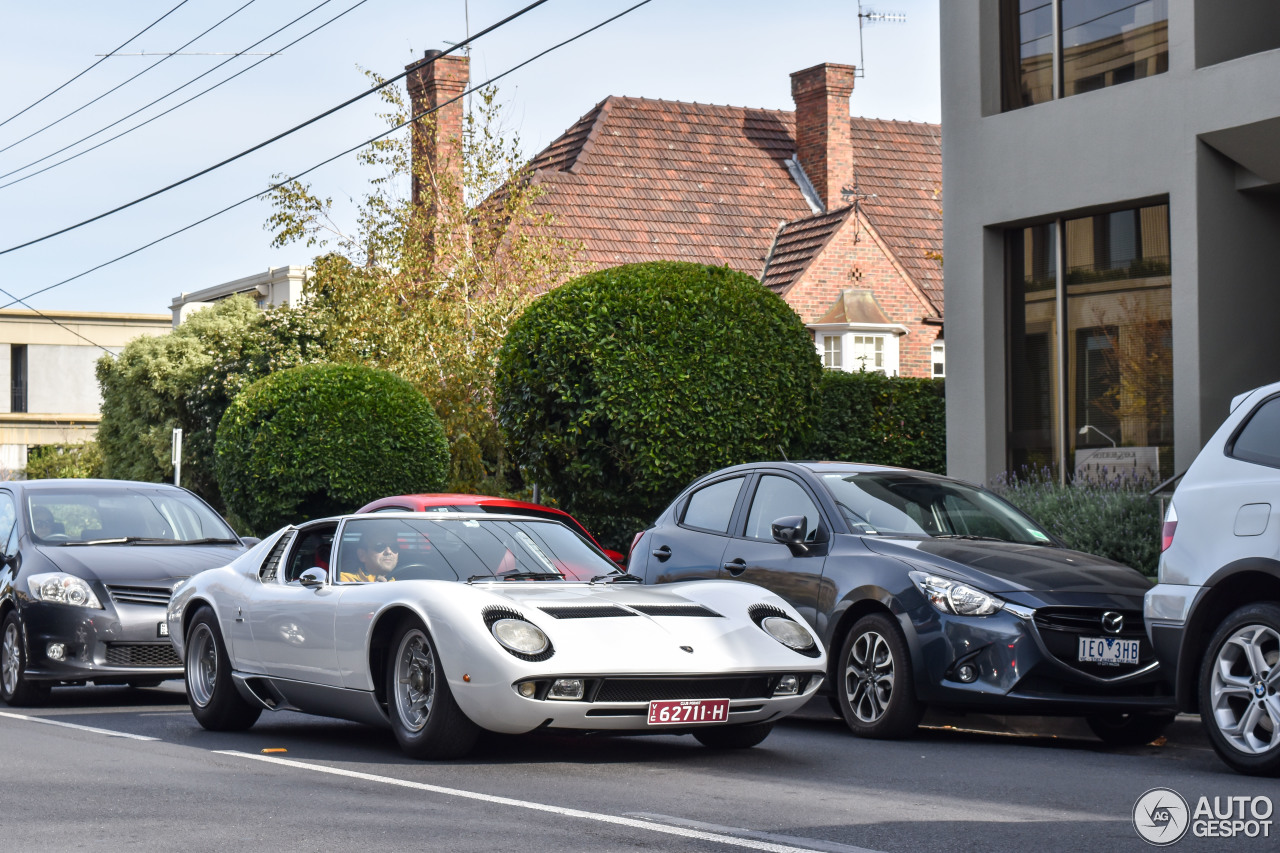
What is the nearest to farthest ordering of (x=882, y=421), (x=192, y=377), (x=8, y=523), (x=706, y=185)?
(x=8, y=523)
(x=882, y=421)
(x=192, y=377)
(x=706, y=185)

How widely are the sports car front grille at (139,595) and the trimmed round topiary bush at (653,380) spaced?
250 inches

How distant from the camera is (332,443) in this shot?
2194 centimetres

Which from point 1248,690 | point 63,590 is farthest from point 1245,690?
point 63,590

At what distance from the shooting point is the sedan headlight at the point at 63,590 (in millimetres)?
11812

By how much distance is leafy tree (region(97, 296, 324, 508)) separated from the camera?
33.0 metres

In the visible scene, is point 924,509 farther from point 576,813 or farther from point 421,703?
point 576,813

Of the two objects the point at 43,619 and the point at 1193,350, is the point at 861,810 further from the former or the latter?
the point at 1193,350

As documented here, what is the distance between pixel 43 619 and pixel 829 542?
5685 millimetres

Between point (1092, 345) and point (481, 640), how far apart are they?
29.9ft

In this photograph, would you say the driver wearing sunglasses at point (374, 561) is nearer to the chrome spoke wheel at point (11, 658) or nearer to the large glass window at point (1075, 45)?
the chrome spoke wheel at point (11, 658)

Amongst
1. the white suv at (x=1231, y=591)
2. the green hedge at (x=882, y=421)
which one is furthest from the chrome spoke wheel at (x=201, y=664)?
the green hedge at (x=882, y=421)

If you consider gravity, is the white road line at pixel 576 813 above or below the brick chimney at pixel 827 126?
below

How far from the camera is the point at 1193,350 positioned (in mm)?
14125

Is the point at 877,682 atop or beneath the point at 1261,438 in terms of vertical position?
beneath
